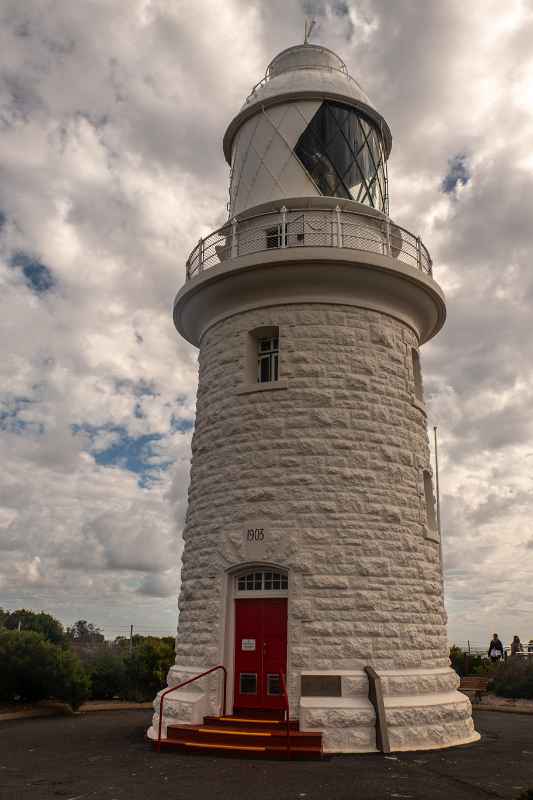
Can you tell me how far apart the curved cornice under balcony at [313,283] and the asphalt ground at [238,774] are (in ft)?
26.9

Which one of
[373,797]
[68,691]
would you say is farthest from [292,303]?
[68,691]

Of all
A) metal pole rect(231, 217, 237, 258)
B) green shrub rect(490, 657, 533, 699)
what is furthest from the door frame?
green shrub rect(490, 657, 533, 699)

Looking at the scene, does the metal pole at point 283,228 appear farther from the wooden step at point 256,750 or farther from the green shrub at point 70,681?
the green shrub at point 70,681

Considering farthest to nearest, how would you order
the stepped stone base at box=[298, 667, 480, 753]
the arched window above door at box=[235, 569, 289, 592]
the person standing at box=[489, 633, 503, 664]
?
the person standing at box=[489, 633, 503, 664], the arched window above door at box=[235, 569, 289, 592], the stepped stone base at box=[298, 667, 480, 753]

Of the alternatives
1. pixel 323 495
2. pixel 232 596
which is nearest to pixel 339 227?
pixel 323 495

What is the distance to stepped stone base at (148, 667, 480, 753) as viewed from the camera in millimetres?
11219

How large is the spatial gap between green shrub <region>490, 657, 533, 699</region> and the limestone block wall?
917 cm

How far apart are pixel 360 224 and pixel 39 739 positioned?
11744mm

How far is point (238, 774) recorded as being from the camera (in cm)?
935

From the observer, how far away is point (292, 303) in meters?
14.0

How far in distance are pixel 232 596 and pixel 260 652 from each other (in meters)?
1.10

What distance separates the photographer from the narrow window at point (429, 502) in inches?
579

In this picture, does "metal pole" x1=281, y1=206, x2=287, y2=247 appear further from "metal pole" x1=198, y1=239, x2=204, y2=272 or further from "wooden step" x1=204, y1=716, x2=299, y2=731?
"wooden step" x1=204, y1=716, x2=299, y2=731

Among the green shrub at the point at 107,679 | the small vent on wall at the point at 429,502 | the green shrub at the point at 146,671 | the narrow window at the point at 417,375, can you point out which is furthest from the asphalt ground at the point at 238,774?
the green shrub at the point at 146,671
